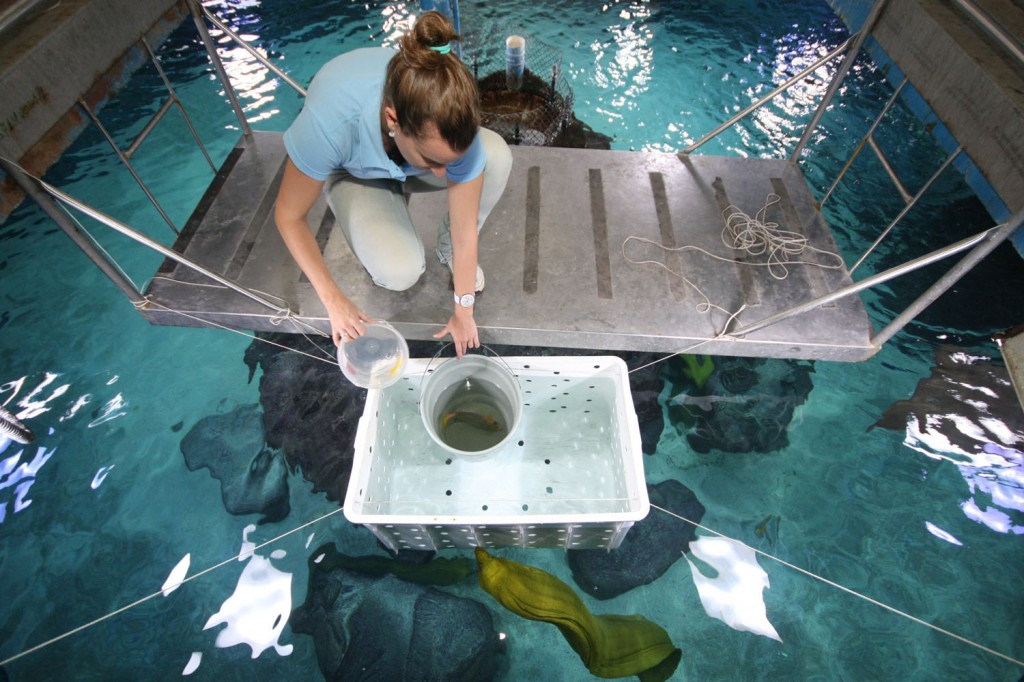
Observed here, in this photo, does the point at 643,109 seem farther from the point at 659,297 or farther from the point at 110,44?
the point at 110,44

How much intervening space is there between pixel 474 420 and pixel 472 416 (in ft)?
0.06

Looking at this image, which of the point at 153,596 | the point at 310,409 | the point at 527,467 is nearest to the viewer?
the point at 153,596

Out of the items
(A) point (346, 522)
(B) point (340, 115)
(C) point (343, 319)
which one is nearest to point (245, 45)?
(B) point (340, 115)

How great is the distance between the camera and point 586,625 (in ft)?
5.28

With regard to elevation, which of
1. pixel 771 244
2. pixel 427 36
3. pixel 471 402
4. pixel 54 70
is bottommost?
pixel 471 402

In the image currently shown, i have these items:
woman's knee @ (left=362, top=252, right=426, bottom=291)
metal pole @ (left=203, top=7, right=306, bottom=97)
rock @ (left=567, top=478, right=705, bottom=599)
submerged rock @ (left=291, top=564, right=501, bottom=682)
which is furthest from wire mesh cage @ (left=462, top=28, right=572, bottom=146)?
submerged rock @ (left=291, top=564, right=501, bottom=682)

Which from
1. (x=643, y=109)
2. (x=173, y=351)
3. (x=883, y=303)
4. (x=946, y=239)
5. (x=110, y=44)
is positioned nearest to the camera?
(x=110, y=44)

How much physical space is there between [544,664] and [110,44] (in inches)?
102

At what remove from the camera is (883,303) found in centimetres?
277

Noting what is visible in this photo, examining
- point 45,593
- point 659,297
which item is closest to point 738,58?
point 659,297

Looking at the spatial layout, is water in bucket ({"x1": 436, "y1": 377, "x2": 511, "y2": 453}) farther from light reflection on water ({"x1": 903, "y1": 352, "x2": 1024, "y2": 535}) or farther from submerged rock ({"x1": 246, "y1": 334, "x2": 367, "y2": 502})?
light reflection on water ({"x1": 903, "y1": 352, "x2": 1024, "y2": 535})

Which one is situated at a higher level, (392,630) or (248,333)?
(248,333)

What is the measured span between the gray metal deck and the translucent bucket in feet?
0.67

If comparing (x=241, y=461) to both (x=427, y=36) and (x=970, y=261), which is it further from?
(x=970, y=261)
